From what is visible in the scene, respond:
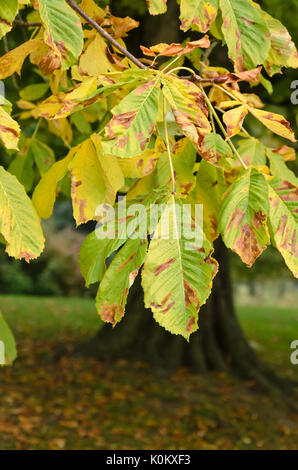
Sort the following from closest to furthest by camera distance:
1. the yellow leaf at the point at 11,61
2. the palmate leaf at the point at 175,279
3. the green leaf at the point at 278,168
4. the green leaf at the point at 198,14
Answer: the palmate leaf at the point at 175,279, the green leaf at the point at 198,14, the yellow leaf at the point at 11,61, the green leaf at the point at 278,168

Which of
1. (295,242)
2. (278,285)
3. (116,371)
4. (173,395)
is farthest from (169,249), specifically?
(278,285)

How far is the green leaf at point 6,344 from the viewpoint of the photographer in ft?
4.57

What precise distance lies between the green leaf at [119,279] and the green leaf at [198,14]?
560mm

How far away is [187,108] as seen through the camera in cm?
93

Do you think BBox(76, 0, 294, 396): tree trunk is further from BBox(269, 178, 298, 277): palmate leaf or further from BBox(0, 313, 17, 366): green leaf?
BBox(269, 178, 298, 277): palmate leaf

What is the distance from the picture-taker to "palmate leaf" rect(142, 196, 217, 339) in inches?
33.4

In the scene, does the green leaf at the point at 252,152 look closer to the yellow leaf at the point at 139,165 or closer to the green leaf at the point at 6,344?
the yellow leaf at the point at 139,165

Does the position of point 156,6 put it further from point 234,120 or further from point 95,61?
point 234,120

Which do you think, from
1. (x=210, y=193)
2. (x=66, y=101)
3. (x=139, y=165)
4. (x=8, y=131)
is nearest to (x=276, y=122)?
(x=210, y=193)

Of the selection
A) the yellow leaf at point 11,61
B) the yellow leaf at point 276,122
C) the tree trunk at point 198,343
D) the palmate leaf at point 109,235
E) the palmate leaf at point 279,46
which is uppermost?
the tree trunk at point 198,343

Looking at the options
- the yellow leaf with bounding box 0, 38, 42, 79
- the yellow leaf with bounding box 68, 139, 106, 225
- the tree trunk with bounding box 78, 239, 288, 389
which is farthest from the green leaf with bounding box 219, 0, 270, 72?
the tree trunk with bounding box 78, 239, 288, 389

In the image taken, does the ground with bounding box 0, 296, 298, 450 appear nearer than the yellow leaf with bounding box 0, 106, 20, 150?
No

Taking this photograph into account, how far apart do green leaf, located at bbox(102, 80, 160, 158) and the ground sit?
3562 mm

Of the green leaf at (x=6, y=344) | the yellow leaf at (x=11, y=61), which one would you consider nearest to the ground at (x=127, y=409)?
the green leaf at (x=6, y=344)
